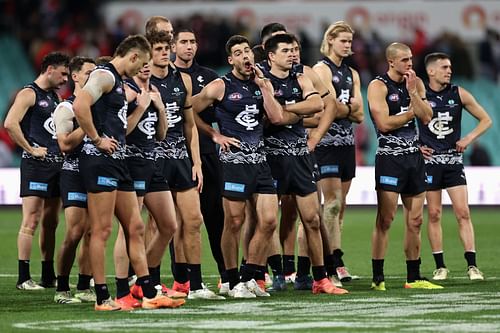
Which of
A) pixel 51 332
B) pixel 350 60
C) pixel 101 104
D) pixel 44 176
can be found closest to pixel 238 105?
pixel 101 104

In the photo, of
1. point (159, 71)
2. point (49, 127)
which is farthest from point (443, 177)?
point (49, 127)

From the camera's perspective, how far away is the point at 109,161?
11086 millimetres

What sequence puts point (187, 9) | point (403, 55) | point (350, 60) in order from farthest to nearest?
1. point (187, 9)
2. point (350, 60)
3. point (403, 55)

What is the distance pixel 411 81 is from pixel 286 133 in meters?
1.39

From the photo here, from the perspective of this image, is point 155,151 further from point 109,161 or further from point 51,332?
point 51,332

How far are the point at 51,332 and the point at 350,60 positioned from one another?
783 inches

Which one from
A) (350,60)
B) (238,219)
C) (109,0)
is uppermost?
(109,0)

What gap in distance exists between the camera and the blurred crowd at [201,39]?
30016 mm

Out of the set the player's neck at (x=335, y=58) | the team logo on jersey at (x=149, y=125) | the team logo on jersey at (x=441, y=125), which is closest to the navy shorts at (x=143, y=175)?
the team logo on jersey at (x=149, y=125)

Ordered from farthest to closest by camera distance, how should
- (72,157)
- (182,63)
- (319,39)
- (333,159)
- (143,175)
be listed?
(319,39) → (333,159) → (182,63) → (72,157) → (143,175)

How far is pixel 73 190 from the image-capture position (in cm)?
1216

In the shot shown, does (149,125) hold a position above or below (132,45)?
below

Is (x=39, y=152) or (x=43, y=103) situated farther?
(x=43, y=103)

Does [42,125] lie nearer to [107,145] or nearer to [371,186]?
[107,145]
